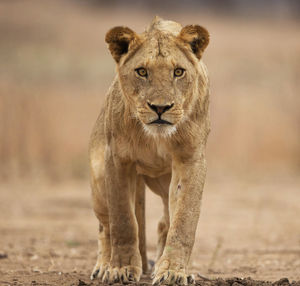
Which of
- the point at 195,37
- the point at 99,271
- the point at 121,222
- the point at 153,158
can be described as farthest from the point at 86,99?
the point at 195,37

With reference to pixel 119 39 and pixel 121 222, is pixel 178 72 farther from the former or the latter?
pixel 121 222

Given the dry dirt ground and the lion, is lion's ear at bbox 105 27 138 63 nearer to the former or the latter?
the lion

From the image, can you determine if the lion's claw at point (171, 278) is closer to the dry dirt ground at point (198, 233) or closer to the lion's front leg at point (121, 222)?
the dry dirt ground at point (198, 233)

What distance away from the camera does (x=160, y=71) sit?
15.5ft

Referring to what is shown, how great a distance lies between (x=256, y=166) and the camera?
17.0 metres

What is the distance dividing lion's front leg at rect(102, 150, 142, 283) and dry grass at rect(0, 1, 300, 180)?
9684 mm

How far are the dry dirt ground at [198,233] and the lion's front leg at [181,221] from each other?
231 mm

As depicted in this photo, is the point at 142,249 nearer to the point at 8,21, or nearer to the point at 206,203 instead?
the point at 206,203

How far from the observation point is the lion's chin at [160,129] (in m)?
4.68

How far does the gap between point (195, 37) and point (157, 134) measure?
74cm

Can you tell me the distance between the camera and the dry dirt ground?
6.30m

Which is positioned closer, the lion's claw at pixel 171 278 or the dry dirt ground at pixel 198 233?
the lion's claw at pixel 171 278

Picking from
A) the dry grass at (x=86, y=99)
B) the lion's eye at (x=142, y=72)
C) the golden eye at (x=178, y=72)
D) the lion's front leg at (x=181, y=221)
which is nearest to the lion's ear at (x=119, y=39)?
the lion's eye at (x=142, y=72)

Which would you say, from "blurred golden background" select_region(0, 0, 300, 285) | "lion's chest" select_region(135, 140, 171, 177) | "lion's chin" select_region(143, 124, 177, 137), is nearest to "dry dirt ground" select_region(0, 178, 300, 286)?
"blurred golden background" select_region(0, 0, 300, 285)
